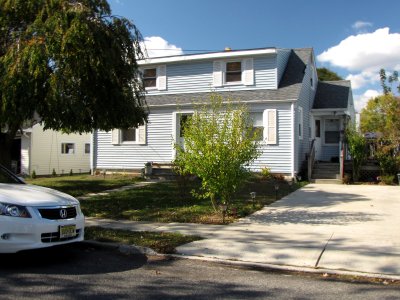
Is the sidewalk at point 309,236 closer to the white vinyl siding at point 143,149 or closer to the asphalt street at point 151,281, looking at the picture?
the asphalt street at point 151,281

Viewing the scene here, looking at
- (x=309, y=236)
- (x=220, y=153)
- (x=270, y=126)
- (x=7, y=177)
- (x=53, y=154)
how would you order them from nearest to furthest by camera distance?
(x=7, y=177)
(x=309, y=236)
(x=220, y=153)
(x=270, y=126)
(x=53, y=154)

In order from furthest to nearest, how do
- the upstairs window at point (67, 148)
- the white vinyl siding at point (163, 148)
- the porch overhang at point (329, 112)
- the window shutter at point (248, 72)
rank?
the upstairs window at point (67, 148) < the porch overhang at point (329, 112) < the window shutter at point (248, 72) < the white vinyl siding at point (163, 148)

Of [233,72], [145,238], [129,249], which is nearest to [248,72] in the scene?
[233,72]

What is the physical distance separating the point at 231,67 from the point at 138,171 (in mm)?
6778

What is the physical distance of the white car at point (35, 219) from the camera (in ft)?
19.6

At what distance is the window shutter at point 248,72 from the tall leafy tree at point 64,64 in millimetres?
8571

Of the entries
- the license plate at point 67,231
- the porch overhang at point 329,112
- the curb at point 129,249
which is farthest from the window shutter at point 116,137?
the license plate at point 67,231

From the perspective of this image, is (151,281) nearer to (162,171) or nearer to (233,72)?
(162,171)

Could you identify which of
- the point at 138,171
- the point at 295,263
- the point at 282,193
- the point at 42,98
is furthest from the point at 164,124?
the point at 295,263

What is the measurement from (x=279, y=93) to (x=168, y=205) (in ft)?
30.0

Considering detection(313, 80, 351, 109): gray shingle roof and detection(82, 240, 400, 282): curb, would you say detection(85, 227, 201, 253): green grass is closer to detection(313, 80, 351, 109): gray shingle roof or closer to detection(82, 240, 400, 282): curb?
detection(82, 240, 400, 282): curb

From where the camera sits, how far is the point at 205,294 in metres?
5.38

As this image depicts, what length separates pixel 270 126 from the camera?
19.3 m

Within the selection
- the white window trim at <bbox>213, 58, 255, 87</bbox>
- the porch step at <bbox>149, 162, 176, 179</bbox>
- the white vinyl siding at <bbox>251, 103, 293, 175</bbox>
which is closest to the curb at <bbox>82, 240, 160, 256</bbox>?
the porch step at <bbox>149, 162, 176, 179</bbox>
